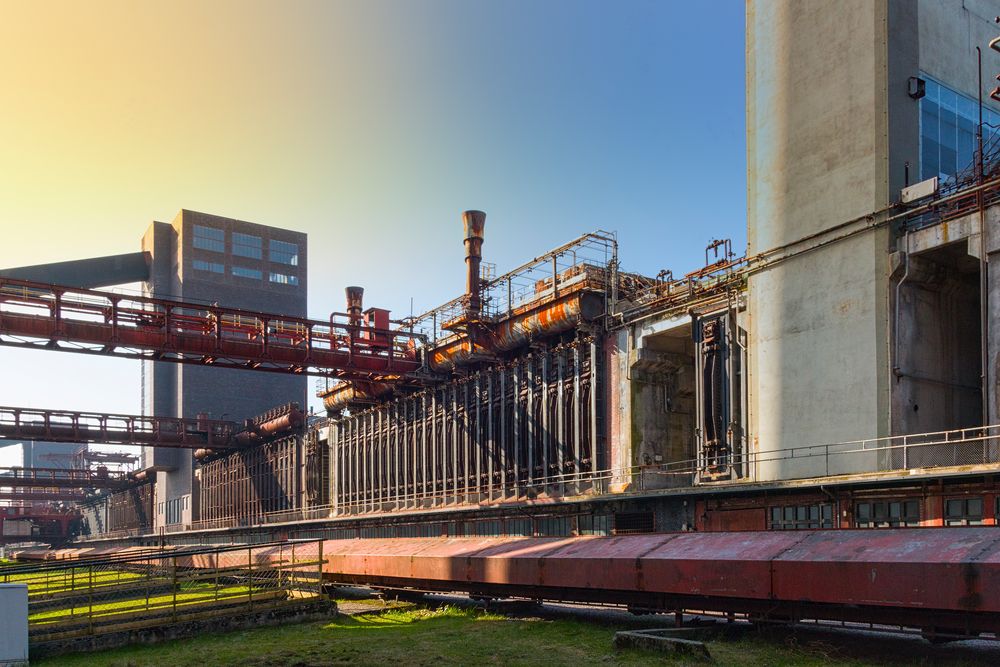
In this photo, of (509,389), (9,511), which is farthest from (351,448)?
(9,511)

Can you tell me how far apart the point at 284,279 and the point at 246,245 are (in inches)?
222

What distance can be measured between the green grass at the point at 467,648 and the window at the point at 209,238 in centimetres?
8585

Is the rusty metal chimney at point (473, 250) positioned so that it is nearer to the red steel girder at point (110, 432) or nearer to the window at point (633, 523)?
the window at point (633, 523)

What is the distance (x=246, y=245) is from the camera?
340 feet

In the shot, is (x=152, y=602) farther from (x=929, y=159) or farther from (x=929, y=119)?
(x=929, y=119)

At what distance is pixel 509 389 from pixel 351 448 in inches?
703

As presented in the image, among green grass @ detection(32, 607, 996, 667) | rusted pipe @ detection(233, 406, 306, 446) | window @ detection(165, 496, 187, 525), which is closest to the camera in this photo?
green grass @ detection(32, 607, 996, 667)

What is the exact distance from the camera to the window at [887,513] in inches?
762

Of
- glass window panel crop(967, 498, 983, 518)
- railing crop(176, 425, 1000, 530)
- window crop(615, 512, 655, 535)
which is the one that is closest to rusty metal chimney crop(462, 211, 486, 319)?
railing crop(176, 425, 1000, 530)

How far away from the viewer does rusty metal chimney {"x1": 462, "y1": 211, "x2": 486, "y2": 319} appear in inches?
1492

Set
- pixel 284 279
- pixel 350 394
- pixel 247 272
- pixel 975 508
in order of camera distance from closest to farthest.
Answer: pixel 975 508, pixel 350 394, pixel 247 272, pixel 284 279

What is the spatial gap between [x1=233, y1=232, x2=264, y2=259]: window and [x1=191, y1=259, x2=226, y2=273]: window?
2.62 m

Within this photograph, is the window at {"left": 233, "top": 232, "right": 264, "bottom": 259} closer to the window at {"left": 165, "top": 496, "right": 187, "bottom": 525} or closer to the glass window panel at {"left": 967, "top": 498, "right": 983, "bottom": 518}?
the window at {"left": 165, "top": 496, "right": 187, "bottom": 525}

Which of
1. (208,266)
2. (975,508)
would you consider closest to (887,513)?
(975,508)
